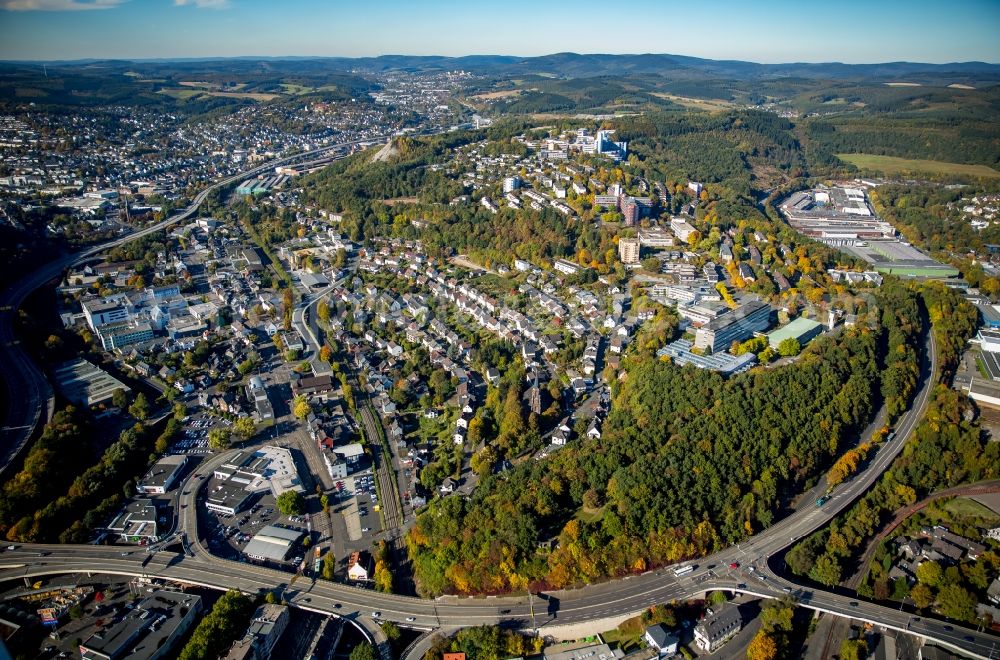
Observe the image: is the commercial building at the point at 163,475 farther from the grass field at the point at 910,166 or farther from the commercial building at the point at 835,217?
the grass field at the point at 910,166

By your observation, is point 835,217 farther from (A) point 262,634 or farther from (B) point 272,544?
(A) point 262,634

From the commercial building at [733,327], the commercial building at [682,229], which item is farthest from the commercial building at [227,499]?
the commercial building at [682,229]

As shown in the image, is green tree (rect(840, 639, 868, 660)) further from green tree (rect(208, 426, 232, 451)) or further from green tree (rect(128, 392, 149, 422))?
green tree (rect(128, 392, 149, 422))

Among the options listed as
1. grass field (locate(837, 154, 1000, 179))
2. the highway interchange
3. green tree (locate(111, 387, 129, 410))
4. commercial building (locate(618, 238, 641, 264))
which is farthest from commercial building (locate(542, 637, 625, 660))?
grass field (locate(837, 154, 1000, 179))

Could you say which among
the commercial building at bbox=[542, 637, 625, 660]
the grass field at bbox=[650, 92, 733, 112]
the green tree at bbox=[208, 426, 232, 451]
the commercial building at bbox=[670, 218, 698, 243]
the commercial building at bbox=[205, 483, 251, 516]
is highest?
the grass field at bbox=[650, 92, 733, 112]

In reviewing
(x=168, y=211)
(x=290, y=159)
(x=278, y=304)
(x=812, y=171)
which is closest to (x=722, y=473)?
(x=278, y=304)

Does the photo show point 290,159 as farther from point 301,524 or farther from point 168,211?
point 301,524

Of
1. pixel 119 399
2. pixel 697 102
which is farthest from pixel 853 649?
pixel 697 102
